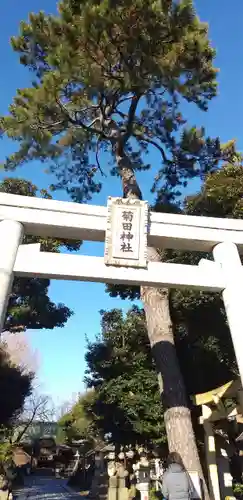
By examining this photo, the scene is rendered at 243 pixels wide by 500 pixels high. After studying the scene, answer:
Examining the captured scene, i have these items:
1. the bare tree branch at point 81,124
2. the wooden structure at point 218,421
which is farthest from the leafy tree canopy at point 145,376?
the bare tree branch at point 81,124

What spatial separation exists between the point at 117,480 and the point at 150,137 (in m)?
9.76

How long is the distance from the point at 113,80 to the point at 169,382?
6534 mm

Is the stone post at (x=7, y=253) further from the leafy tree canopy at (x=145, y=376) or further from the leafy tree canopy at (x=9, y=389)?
the leafy tree canopy at (x=9, y=389)

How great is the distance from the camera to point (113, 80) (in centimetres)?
859

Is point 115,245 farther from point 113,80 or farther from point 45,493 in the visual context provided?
point 45,493

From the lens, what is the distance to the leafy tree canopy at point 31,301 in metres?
14.5

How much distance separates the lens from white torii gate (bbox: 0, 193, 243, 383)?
512cm

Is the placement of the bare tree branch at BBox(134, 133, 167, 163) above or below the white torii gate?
above

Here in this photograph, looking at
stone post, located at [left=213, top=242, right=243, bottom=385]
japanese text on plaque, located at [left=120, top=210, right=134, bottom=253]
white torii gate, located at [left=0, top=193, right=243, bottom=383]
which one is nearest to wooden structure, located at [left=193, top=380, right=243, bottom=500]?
stone post, located at [left=213, top=242, right=243, bottom=385]

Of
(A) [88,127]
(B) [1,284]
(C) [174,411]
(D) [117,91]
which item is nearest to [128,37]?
(D) [117,91]

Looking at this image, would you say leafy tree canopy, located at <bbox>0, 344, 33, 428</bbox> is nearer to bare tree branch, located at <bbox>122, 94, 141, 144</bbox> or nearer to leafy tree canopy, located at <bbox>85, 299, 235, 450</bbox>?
leafy tree canopy, located at <bbox>85, 299, 235, 450</bbox>

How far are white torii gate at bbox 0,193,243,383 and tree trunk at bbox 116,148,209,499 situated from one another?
194 cm

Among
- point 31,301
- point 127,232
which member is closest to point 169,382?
point 127,232

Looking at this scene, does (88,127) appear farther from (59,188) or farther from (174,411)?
(174,411)
